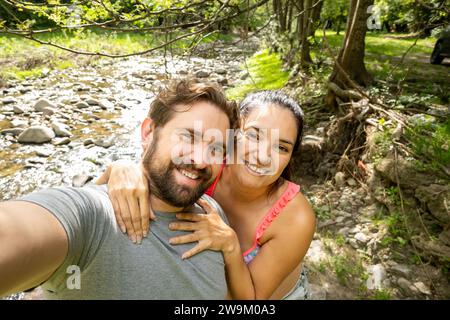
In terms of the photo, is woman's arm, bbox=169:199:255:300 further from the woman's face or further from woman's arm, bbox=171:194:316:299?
the woman's face

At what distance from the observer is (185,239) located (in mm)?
1528

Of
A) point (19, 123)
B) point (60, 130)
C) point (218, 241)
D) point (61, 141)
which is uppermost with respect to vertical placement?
point (218, 241)

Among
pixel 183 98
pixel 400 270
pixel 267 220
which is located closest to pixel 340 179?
pixel 400 270

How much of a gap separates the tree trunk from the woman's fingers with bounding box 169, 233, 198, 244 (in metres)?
5.77

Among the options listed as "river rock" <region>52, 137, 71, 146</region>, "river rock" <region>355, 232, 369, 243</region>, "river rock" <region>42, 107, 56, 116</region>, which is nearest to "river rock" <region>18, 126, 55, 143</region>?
"river rock" <region>52, 137, 71, 146</region>

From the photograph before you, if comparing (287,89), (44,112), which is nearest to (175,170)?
(287,89)

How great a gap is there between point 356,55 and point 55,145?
7272mm

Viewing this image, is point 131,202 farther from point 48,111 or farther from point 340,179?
point 48,111

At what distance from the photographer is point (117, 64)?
16625 millimetres

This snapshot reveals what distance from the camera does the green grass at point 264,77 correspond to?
10773 millimetres

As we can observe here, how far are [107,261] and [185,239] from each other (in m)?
0.35

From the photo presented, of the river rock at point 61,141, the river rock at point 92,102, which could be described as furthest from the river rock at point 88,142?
the river rock at point 92,102

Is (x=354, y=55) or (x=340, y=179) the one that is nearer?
(x=340, y=179)
